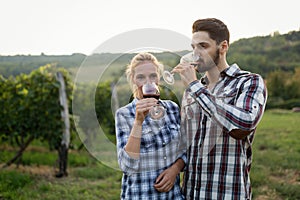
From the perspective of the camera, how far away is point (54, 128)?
7.41 m

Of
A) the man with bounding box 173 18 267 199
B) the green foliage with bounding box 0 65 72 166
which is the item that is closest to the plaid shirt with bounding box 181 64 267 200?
the man with bounding box 173 18 267 199

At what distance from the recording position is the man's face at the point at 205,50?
2154 mm

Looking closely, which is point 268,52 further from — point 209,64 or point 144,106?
point 144,106

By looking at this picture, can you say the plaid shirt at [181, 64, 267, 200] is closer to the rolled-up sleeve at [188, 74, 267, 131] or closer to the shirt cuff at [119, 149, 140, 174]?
the rolled-up sleeve at [188, 74, 267, 131]

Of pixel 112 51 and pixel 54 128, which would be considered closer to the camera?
pixel 112 51

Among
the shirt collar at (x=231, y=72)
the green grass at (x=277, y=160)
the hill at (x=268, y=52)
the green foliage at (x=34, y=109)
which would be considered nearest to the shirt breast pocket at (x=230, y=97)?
the shirt collar at (x=231, y=72)

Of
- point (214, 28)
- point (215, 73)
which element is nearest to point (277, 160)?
point (215, 73)

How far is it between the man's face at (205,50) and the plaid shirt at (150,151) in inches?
12.6

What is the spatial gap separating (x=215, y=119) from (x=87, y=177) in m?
5.44

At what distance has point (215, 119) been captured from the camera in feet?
6.62

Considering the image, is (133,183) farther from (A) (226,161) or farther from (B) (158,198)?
(A) (226,161)

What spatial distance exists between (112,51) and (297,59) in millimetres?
19660

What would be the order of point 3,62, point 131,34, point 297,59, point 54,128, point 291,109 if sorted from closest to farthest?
point 131,34, point 54,128, point 3,62, point 291,109, point 297,59

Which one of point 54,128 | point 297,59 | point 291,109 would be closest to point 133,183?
point 54,128
